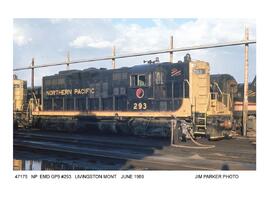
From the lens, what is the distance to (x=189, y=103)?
12805 millimetres

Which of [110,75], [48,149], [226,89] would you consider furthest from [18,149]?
[226,89]

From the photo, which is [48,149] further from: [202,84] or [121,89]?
[202,84]

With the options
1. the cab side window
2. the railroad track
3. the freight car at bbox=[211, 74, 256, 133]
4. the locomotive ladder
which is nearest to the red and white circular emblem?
the cab side window

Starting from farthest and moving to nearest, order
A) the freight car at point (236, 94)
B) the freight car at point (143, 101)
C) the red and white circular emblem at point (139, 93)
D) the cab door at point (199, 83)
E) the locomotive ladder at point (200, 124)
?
the freight car at point (236, 94) < the red and white circular emblem at point (139, 93) < the cab door at point (199, 83) < the freight car at point (143, 101) < the locomotive ladder at point (200, 124)

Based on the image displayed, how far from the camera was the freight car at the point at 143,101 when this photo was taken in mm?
12656

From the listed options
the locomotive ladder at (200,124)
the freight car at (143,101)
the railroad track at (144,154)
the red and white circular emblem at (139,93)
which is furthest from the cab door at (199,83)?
the red and white circular emblem at (139,93)

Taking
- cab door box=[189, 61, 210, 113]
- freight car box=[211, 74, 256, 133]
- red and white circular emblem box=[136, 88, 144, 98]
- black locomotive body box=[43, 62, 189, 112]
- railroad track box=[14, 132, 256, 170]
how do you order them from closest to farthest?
railroad track box=[14, 132, 256, 170] → cab door box=[189, 61, 210, 113] → black locomotive body box=[43, 62, 189, 112] → red and white circular emblem box=[136, 88, 144, 98] → freight car box=[211, 74, 256, 133]

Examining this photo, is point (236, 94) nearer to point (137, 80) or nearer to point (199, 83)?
point (199, 83)

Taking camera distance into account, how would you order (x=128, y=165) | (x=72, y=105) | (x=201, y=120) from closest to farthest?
(x=128, y=165), (x=201, y=120), (x=72, y=105)

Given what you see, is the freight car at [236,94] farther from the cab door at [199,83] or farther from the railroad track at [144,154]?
the railroad track at [144,154]

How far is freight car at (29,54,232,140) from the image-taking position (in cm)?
1266

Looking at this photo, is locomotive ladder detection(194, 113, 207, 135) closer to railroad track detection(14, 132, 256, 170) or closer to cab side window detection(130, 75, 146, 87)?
railroad track detection(14, 132, 256, 170)

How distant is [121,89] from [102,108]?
4.67 ft

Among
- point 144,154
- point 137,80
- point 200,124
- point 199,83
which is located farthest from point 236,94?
point 144,154
